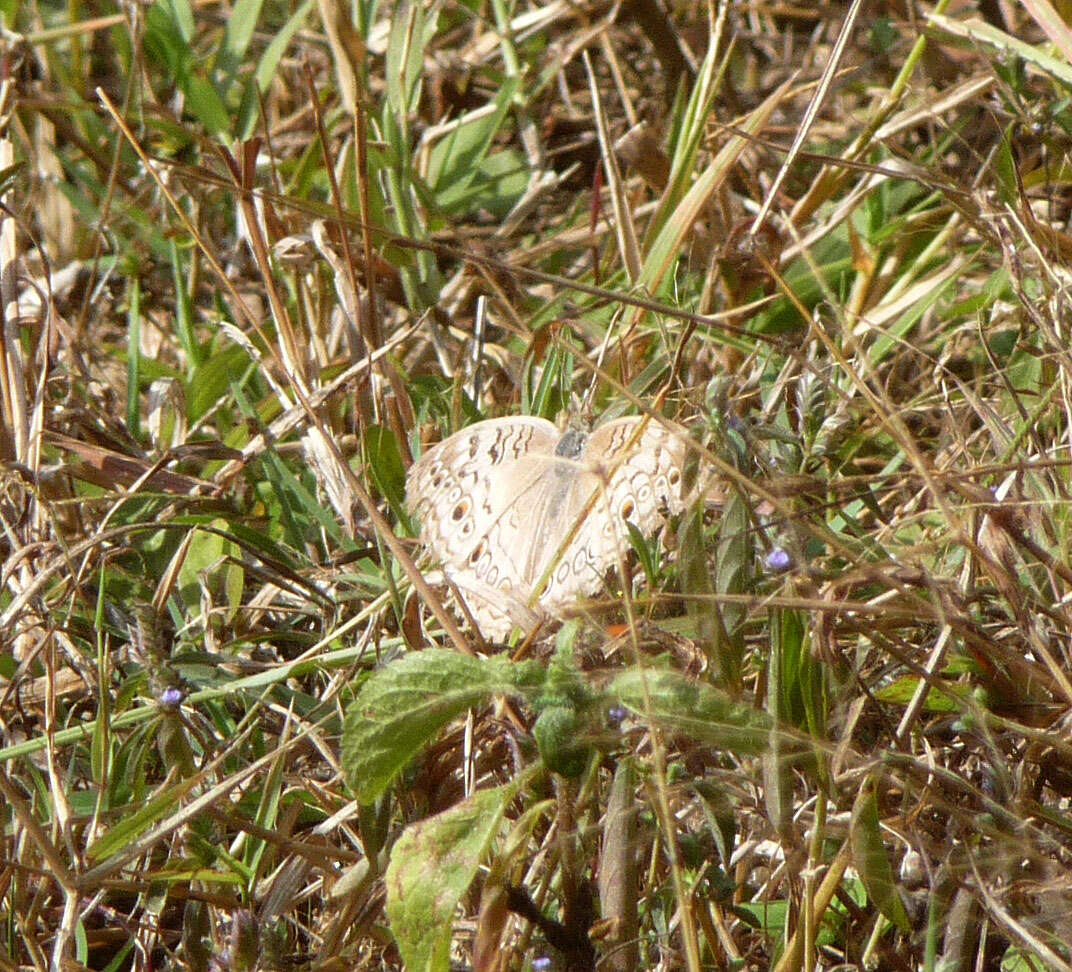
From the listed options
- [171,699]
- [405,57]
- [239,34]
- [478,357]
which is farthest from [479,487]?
[239,34]

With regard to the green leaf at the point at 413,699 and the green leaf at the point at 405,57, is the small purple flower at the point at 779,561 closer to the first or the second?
the green leaf at the point at 413,699

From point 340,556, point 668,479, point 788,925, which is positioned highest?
point 668,479

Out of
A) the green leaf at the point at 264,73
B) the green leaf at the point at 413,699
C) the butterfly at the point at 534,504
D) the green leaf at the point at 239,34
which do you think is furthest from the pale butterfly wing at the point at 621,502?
the green leaf at the point at 239,34

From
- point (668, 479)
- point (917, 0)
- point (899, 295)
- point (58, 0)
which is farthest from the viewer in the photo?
point (58, 0)

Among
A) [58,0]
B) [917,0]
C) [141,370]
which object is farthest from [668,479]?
[58,0]

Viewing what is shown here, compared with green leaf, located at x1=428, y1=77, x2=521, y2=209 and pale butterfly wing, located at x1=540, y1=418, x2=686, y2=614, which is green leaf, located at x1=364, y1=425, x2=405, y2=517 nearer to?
pale butterfly wing, located at x1=540, y1=418, x2=686, y2=614

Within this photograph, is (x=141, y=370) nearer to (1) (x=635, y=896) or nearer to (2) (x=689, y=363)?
(2) (x=689, y=363)

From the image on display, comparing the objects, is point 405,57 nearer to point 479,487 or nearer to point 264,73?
point 264,73
